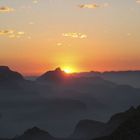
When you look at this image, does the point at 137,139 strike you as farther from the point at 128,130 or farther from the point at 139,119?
the point at 139,119

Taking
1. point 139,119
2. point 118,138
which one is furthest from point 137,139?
point 139,119

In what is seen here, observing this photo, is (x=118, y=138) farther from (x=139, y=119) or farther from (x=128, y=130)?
(x=139, y=119)

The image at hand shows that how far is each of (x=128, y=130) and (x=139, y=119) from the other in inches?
352

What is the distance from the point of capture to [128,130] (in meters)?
118

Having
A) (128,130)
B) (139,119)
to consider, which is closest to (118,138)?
(128,130)

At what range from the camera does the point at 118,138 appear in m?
114

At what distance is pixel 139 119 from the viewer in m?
126

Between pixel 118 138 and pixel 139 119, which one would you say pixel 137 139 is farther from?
pixel 139 119

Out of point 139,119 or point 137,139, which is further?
point 139,119

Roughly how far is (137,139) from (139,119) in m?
15.2

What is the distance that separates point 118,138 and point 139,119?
14.4 meters

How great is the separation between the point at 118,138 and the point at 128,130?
5471 mm

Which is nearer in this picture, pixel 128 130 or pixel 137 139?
pixel 137 139

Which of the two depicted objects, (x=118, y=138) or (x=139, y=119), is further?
(x=139, y=119)
